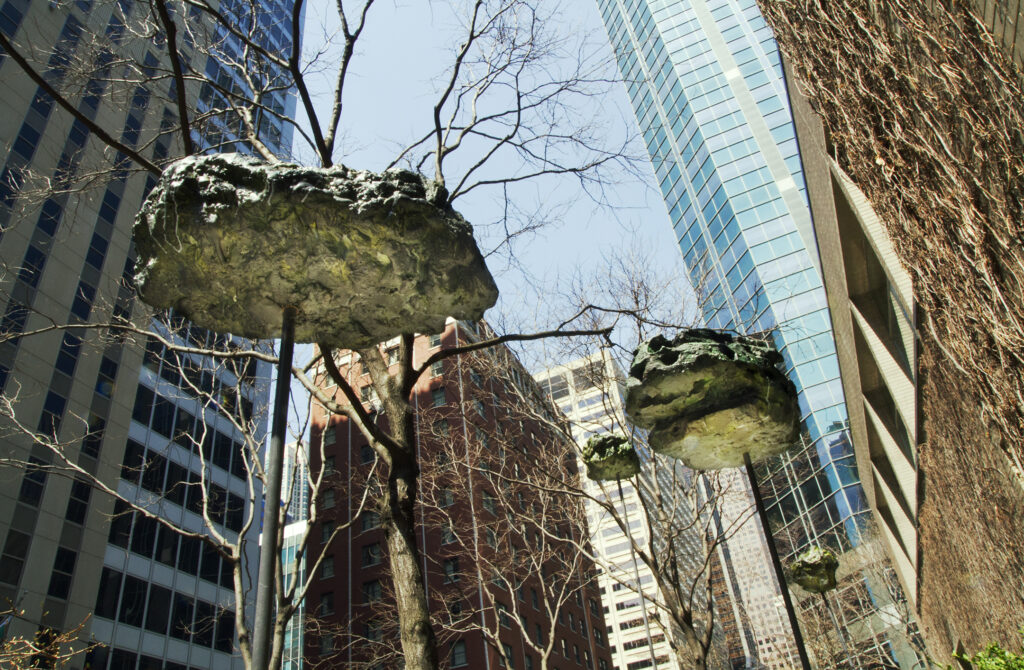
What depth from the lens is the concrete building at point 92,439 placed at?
24.0 metres

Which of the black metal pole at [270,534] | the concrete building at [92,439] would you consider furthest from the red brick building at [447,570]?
the black metal pole at [270,534]

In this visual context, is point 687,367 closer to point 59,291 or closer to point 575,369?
point 575,369

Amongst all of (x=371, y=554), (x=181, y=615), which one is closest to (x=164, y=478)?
(x=181, y=615)

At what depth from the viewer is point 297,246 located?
300 centimetres

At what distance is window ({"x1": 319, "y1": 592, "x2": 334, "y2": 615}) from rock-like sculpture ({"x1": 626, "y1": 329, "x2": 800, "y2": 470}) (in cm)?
3885

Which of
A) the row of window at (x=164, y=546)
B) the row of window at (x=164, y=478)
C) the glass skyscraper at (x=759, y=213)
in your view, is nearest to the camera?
the glass skyscraper at (x=759, y=213)

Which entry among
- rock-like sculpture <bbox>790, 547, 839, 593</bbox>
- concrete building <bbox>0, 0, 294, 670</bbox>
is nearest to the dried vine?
rock-like sculpture <bbox>790, 547, 839, 593</bbox>

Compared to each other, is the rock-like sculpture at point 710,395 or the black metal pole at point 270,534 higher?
the rock-like sculpture at point 710,395

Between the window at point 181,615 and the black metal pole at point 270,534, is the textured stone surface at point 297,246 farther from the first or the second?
the window at point 181,615

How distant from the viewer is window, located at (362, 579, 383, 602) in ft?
122

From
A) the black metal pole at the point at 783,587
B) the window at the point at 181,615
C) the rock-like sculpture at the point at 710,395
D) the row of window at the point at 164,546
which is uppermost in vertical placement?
the row of window at the point at 164,546

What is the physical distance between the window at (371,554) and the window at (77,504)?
627 inches

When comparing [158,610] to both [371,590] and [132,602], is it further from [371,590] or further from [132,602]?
[371,590]

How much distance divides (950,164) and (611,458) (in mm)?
4579
